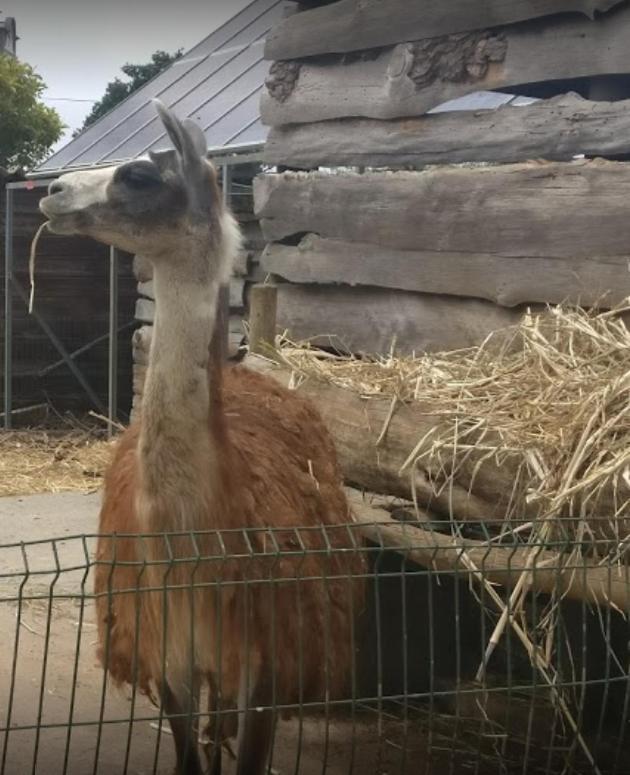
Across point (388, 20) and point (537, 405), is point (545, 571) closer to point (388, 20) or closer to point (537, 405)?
point (537, 405)

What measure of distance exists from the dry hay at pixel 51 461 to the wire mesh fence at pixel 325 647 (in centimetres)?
288

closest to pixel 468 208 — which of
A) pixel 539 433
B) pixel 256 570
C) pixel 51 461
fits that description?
pixel 539 433

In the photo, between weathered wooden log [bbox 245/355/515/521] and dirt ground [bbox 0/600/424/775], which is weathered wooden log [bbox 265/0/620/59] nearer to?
weathered wooden log [bbox 245/355/515/521]

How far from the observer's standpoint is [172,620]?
13.2ft

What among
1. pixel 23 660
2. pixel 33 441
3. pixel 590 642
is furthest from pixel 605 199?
pixel 33 441

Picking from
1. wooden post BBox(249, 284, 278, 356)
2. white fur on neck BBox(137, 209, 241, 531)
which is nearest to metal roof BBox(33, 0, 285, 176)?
wooden post BBox(249, 284, 278, 356)

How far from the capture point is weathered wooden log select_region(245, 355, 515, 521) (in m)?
4.45

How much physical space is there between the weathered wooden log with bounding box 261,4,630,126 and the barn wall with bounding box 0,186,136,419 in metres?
5.90

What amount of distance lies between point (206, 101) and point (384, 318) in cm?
614

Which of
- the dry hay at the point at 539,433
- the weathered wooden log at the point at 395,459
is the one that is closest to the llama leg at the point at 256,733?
the dry hay at the point at 539,433

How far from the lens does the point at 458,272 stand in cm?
605

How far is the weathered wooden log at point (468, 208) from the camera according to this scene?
17.6ft

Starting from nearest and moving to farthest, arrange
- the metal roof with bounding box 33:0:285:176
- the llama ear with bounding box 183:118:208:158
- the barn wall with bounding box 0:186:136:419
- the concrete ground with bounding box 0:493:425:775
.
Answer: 1. the llama ear with bounding box 183:118:208:158
2. the concrete ground with bounding box 0:493:425:775
3. the metal roof with bounding box 33:0:285:176
4. the barn wall with bounding box 0:186:136:419

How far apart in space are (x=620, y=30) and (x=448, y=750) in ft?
10.2
